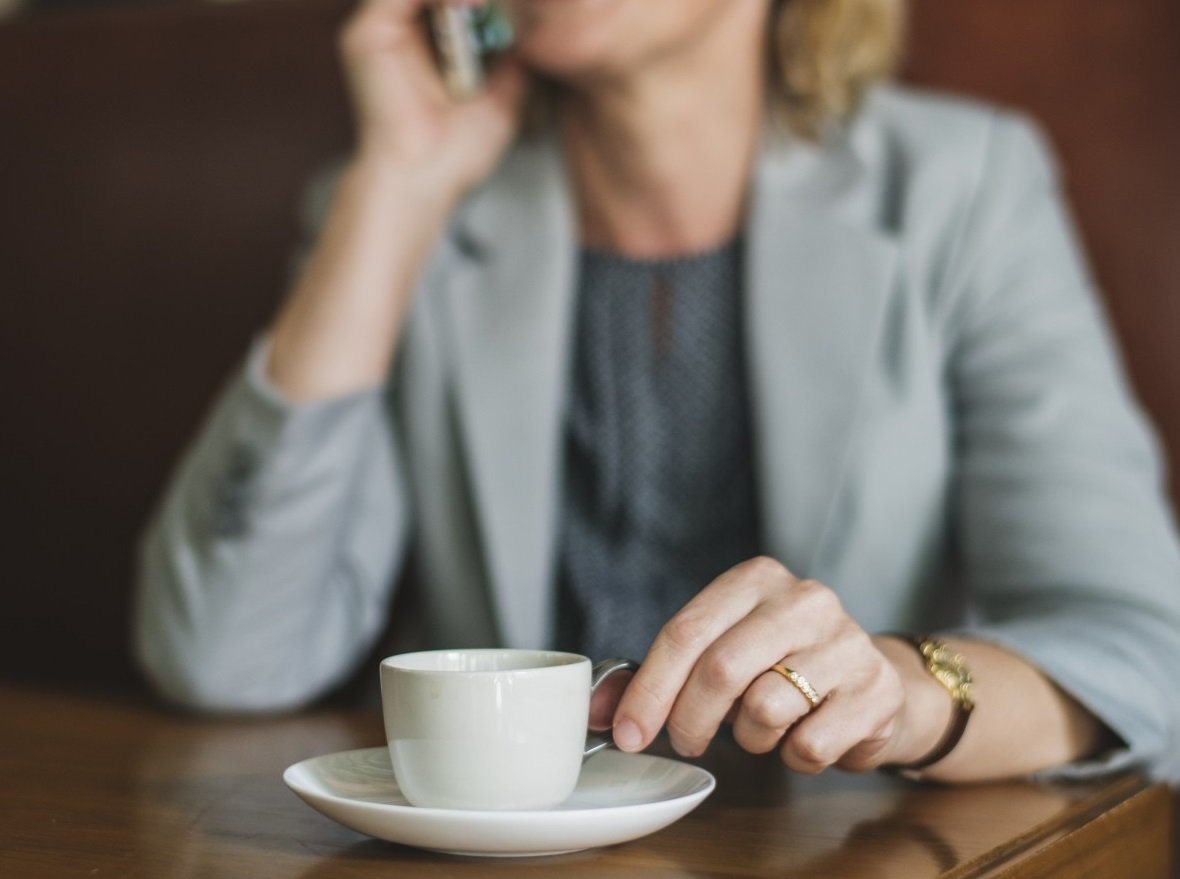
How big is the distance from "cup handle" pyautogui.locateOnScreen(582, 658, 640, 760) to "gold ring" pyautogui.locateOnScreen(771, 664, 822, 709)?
6 cm

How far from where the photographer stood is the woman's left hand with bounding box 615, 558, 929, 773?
0.53 meters

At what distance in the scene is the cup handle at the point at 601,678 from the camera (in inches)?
20.5

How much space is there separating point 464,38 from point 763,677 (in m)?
0.74

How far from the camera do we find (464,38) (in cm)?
112

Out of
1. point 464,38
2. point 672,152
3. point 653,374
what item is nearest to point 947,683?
point 653,374

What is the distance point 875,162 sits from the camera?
41.8 inches

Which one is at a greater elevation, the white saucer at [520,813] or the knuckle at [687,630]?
the knuckle at [687,630]

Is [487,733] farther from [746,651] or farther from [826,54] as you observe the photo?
[826,54]

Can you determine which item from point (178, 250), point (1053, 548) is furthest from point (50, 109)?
point (1053, 548)

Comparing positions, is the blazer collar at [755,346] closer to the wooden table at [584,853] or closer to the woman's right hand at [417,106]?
the woman's right hand at [417,106]

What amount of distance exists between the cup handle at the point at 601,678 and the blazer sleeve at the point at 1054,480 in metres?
0.26

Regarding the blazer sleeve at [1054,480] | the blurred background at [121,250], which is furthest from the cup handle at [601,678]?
the blurred background at [121,250]

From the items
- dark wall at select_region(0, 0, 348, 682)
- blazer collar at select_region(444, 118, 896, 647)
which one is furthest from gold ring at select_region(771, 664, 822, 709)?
dark wall at select_region(0, 0, 348, 682)

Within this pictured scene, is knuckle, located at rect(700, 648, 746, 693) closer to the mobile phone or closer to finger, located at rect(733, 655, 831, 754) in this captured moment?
finger, located at rect(733, 655, 831, 754)
